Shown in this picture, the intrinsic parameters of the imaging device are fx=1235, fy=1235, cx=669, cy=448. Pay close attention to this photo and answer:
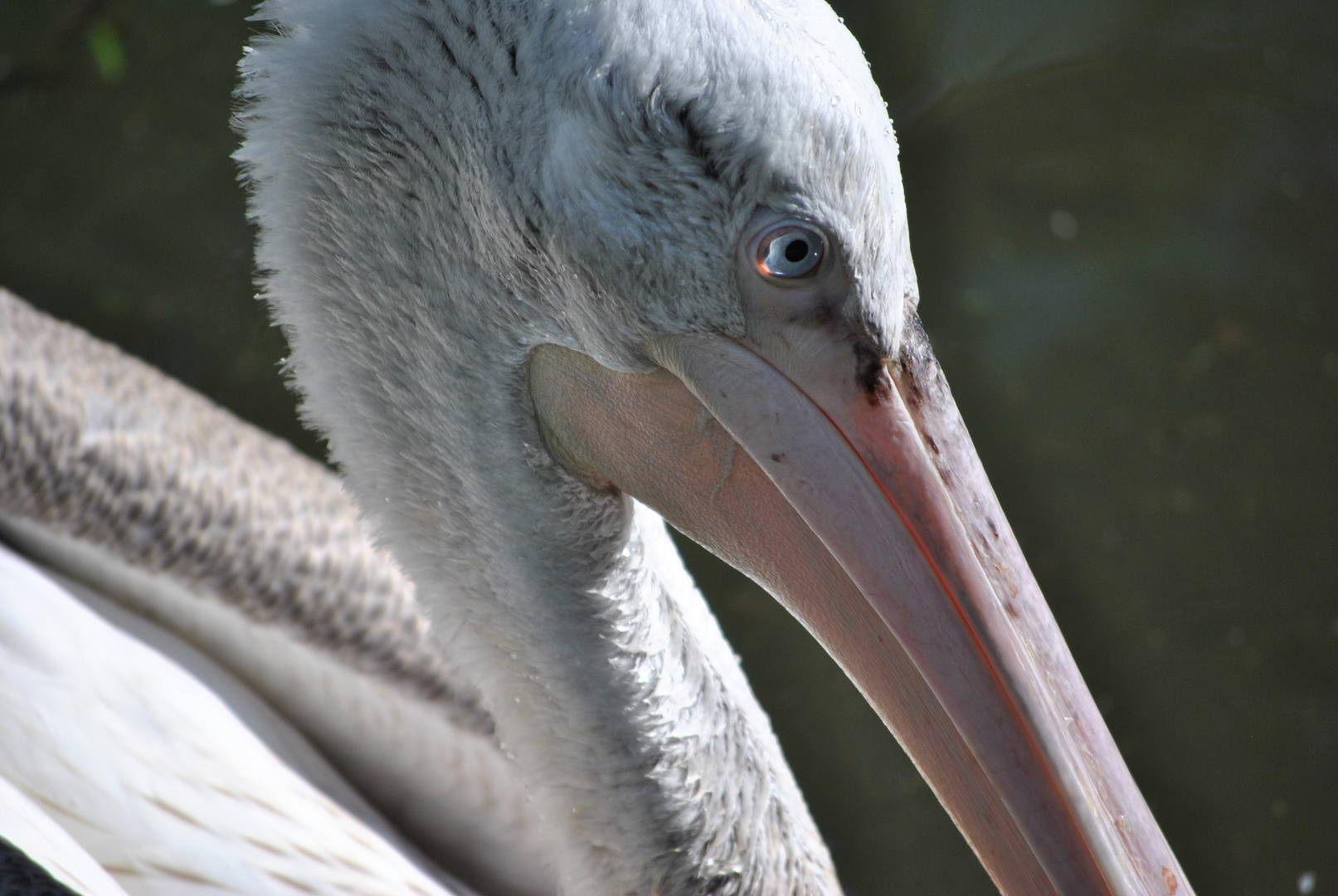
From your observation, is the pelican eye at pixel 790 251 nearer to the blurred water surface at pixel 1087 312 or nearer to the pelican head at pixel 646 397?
the pelican head at pixel 646 397

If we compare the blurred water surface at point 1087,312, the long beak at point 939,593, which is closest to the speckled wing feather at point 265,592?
the long beak at point 939,593

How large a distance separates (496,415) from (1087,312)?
2221mm

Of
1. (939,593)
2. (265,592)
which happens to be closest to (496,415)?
(939,593)

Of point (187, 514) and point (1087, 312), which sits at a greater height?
point (187, 514)

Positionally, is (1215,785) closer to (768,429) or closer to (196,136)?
(768,429)

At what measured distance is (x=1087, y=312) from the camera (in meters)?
3.21

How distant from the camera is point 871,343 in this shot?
4.01 ft

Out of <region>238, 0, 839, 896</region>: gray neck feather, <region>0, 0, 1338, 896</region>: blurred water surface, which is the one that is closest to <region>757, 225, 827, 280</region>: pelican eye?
<region>238, 0, 839, 896</region>: gray neck feather

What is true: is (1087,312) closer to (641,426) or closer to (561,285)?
(641,426)

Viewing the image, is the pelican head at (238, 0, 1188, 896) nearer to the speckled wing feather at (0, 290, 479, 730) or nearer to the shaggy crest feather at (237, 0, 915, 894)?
the shaggy crest feather at (237, 0, 915, 894)

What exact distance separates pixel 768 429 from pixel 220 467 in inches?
48.0

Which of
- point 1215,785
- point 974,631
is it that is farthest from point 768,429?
point 1215,785

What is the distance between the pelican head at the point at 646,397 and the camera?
3.80ft

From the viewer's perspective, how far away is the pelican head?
1.16 m
